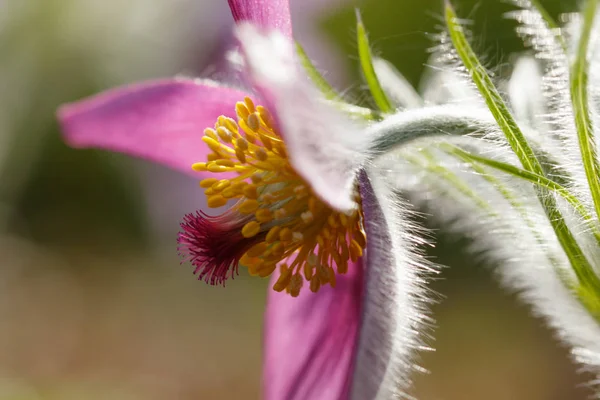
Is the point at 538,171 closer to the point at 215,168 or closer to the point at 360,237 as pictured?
the point at 360,237

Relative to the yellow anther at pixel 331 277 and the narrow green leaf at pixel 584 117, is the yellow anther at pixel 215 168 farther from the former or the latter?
the narrow green leaf at pixel 584 117

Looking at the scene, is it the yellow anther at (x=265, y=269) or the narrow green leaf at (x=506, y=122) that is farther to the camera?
the yellow anther at (x=265, y=269)

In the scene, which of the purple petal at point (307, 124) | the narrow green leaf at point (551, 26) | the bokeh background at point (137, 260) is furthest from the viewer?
the bokeh background at point (137, 260)

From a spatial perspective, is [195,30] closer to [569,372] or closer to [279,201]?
[569,372]

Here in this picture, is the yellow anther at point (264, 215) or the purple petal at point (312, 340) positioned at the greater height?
the yellow anther at point (264, 215)

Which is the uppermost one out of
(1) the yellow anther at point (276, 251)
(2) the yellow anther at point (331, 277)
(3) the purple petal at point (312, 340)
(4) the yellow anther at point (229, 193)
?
(4) the yellow anther at point (229, 193)

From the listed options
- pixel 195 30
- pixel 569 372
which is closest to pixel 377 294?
pixel 569 372

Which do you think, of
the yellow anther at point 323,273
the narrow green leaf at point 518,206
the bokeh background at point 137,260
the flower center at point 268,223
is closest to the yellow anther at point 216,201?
the flower center at point 268,223
